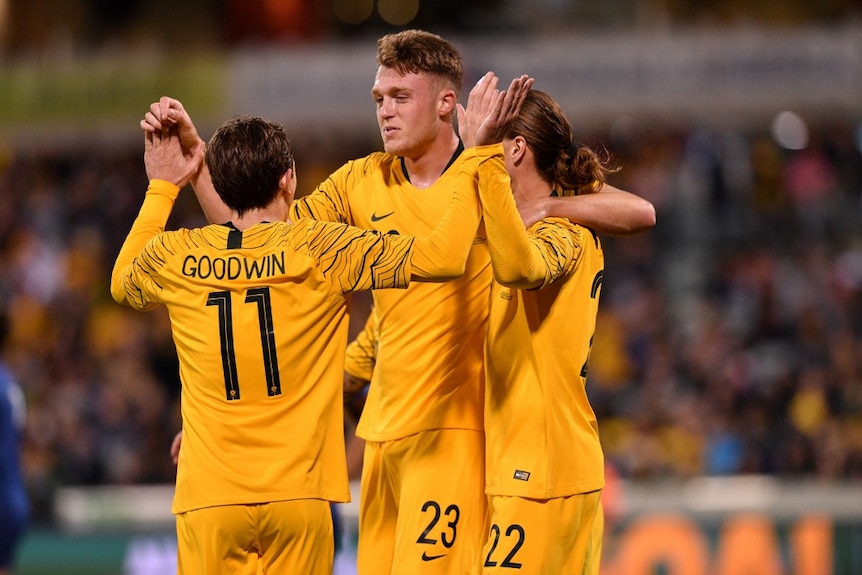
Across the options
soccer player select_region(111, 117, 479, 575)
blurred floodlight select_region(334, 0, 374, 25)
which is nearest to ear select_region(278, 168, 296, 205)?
soccer player select_region(111, 117, 479, 575)

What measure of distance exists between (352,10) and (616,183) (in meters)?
5.65

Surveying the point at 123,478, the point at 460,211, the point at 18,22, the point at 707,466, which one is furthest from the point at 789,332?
the point at 18,22

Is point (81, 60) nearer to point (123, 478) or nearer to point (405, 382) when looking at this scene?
point (123, 478)

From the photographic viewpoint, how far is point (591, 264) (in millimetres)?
4535

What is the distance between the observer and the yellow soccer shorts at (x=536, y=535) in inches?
170

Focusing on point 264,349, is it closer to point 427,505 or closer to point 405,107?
point 427,505

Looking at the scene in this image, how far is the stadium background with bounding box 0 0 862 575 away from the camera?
1124cm

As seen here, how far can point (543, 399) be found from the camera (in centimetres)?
442

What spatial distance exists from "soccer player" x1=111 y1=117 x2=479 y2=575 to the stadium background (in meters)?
5.65

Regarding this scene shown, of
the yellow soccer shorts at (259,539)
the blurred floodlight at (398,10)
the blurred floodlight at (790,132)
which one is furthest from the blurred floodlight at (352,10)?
the yellow soccer shorts at (259,539)

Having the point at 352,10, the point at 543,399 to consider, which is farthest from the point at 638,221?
the point at 352,10

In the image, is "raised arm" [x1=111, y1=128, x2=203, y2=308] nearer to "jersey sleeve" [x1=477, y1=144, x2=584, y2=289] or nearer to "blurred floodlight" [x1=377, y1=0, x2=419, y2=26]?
"jersey sleeve" [x1=477, y1=144, x2=584, y2=289]

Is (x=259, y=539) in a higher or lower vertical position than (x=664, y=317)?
lower

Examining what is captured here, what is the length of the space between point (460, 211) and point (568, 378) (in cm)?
73
